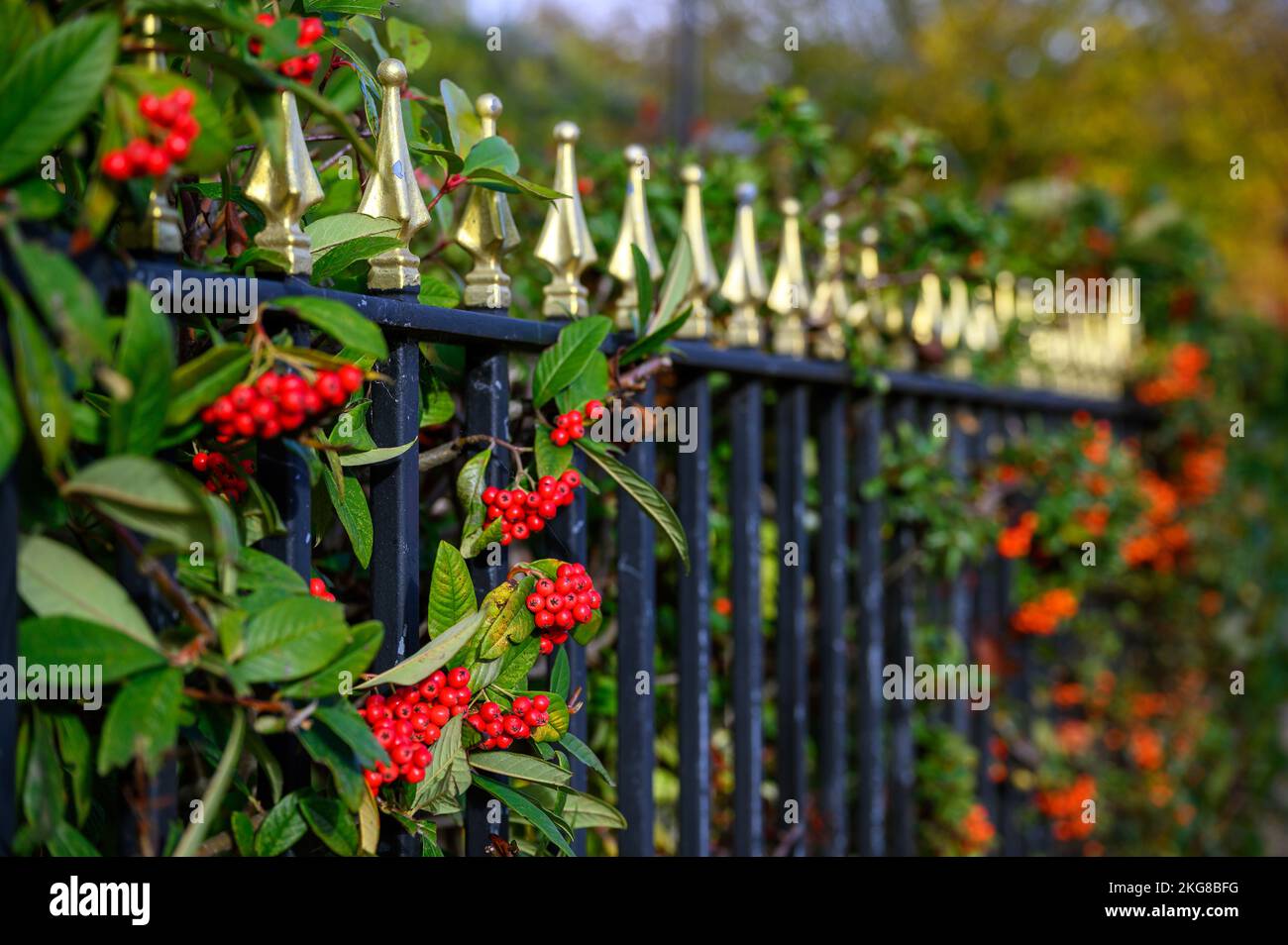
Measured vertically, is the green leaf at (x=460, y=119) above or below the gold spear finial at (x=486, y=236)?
above

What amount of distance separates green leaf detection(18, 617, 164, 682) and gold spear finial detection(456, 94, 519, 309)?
76 cm

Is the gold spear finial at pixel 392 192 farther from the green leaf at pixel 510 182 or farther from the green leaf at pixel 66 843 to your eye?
the green leaf at pixel 66 843

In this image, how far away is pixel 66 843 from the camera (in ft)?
3.99

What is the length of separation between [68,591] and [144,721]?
0.15 metres

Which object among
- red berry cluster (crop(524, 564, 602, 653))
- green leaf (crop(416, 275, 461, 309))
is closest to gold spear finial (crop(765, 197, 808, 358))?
green leaf (crop(416, 275, 461, 309))

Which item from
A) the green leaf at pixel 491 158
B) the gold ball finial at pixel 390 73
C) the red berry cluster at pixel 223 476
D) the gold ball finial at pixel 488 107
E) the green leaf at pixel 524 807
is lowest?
the green leaf at pixel 524 807

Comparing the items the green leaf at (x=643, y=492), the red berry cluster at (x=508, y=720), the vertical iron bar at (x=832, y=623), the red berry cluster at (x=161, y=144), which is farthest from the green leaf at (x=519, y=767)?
the vertical iron bar at (x=832, y=623)

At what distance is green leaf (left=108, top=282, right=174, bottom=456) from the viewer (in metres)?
1.12

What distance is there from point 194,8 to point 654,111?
749 cm

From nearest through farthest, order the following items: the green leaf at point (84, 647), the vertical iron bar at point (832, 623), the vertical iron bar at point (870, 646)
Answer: the green leaf at point (84, 647), the vertical iron bar at point (832, 623), the vertical iron bar at point (870, 646)

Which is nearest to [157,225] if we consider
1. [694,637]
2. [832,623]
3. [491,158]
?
[491,158]

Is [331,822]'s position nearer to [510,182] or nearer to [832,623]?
[510,182]

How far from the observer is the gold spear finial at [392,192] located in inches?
61.4

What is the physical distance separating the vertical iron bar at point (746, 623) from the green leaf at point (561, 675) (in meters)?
0.66
